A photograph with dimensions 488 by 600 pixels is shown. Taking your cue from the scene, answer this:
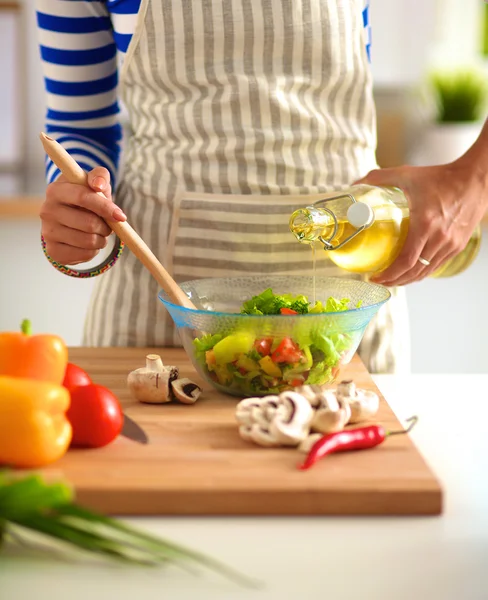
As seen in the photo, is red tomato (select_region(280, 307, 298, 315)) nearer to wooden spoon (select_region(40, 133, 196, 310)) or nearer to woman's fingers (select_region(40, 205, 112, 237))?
wooden spoon (select_region(40, 133, 196, 310))

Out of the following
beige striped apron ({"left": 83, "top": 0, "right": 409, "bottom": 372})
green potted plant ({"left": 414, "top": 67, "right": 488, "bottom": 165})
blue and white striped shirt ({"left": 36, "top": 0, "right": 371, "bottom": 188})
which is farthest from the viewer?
green potted plant ({"left": 414, "top": 67, "right": 488, "bottom": 165})

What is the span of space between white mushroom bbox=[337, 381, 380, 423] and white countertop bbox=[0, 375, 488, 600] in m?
0.11

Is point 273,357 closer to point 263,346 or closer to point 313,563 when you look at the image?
point 263,346

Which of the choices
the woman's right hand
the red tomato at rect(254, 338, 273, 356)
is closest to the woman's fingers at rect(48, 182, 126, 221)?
the woman's right hand

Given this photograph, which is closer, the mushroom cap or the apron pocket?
the mushroom cap

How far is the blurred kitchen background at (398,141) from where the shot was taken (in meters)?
2.49

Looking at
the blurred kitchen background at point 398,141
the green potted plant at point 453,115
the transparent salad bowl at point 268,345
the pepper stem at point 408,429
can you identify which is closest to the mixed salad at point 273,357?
the transparent salad bowl at point 268,345

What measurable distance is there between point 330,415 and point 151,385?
224mm

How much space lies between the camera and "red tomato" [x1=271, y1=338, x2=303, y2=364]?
956 millimetres

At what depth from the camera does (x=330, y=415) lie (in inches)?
32.8

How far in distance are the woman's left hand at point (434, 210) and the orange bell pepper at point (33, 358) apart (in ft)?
1.51

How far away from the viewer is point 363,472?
30.7 inches

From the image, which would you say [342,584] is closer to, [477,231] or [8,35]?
[477,231]

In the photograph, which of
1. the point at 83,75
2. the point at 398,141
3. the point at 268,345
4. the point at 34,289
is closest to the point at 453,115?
the point at 398,141
